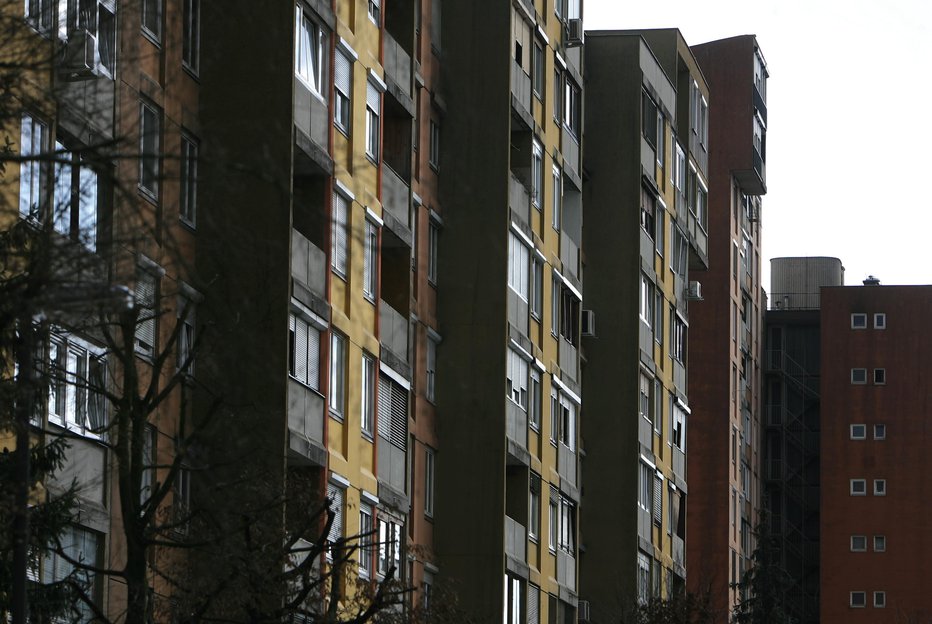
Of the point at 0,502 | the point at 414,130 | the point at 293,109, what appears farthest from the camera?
the point at 414,130

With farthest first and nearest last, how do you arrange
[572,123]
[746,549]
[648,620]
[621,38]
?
[746,549]
[621,38]
[572,123]
[648,620]

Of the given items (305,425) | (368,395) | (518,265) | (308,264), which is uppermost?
(518,265)

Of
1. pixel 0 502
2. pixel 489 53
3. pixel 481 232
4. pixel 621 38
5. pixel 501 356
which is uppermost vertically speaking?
pixel 621 38

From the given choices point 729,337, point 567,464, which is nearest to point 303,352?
point 567,464

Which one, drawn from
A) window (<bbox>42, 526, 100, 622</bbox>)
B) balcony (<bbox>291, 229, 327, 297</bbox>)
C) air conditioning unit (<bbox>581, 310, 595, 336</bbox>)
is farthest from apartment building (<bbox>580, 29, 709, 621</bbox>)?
window (<bbox>42, 526, 100, 622</bbox>)

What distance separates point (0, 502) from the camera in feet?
46.1

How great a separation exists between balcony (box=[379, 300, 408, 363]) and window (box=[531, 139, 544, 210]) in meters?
8.38

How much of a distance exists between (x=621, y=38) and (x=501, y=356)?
47.7 feet

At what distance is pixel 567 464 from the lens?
154 feet

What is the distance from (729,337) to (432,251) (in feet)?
152

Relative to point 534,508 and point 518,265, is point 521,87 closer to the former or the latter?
→ point 518,265

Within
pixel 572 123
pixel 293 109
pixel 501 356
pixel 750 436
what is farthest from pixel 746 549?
pixel 293 109

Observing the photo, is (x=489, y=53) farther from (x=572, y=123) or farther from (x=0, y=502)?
(x=0, y=502)

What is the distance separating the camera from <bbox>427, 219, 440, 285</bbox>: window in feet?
130
